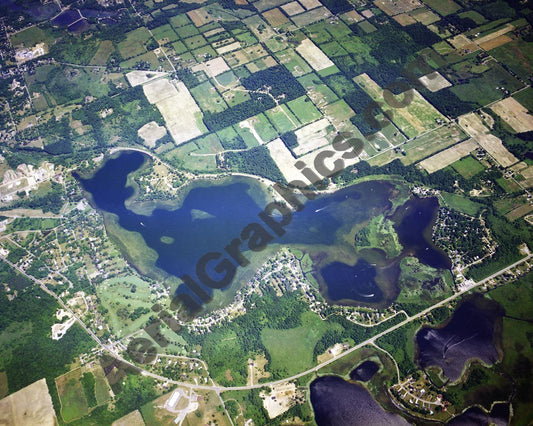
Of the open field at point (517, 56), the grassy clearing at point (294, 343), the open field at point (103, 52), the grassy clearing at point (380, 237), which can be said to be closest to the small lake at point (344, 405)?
the grassy clearing at point (294, 343)

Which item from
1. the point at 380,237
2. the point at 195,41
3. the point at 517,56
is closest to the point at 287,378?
the point at 380,237

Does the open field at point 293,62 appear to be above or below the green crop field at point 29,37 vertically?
above

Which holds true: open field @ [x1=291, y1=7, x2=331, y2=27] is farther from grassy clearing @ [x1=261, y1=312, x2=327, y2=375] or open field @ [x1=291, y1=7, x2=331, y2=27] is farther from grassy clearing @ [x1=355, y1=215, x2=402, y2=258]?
grassy clearing @ [x1=261, y1=312, x2=327, y2=375]

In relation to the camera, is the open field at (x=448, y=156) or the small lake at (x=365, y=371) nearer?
the small lake at (x=365, y=371)

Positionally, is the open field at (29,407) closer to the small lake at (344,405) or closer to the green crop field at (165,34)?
the small lake at (344,405)

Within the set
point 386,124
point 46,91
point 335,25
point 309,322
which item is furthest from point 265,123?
point 46,91

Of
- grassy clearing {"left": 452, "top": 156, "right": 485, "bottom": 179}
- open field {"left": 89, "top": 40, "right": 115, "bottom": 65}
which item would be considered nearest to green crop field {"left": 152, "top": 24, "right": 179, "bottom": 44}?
open field {"left": 89, "top": 40, "right": 115, "bottom": 65}

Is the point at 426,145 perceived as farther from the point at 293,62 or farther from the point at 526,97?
the point at 293,62
